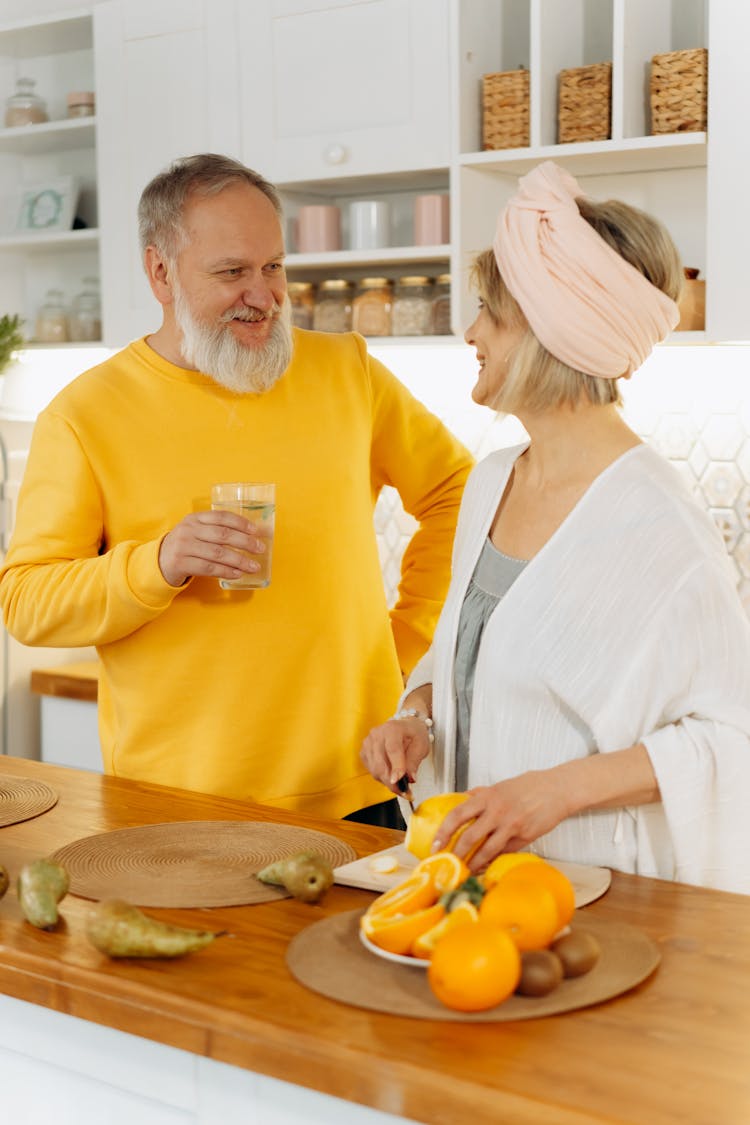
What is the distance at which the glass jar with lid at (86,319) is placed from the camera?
3.52 meters

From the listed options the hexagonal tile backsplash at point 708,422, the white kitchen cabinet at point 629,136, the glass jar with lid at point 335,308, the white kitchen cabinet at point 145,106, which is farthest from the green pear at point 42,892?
the white kitchen cabinet at point 145,106

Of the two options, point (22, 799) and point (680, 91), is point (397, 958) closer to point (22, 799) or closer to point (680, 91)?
point (22, 799)

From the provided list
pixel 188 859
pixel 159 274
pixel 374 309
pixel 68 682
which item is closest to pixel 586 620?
pixel 188 859

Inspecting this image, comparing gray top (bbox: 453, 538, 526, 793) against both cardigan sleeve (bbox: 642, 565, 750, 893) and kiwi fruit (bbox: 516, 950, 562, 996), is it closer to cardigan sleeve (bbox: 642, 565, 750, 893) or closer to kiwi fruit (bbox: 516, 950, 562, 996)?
cardigan sleeve (bbox: 642, 565, 750, 893)

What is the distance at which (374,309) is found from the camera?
121 inches

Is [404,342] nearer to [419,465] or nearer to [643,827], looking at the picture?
[419,465]

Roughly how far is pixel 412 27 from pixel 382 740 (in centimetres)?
177

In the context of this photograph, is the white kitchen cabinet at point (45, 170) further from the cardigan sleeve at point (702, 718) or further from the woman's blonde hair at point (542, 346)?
the cardigan sleeve at point (702, 718)

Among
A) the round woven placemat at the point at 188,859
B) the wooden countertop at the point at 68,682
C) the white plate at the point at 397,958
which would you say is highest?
the white plate at the point at 397,958

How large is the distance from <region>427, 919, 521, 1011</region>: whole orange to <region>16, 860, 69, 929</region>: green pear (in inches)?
16.1

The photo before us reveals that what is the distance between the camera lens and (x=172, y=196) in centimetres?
205

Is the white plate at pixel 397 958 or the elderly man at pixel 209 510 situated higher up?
the elderly man at pixel 209 510

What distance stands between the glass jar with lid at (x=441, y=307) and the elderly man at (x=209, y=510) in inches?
36.5

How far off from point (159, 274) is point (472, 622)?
2.57 feet
